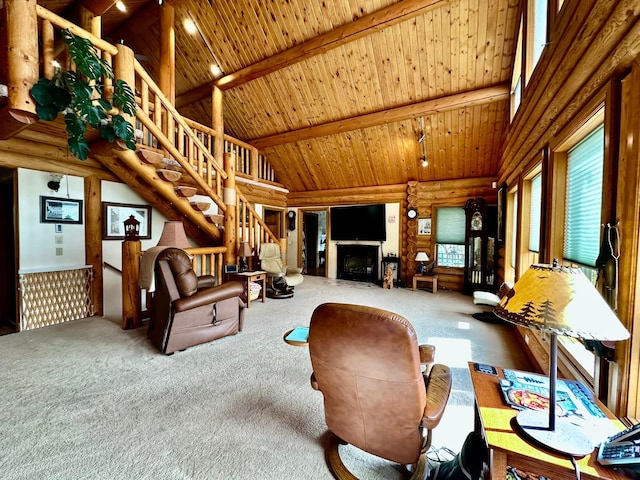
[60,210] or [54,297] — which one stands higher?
[60,210]

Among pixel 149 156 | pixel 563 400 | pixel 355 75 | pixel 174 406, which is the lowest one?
pixel 174 406

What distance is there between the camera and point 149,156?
11.2 feet

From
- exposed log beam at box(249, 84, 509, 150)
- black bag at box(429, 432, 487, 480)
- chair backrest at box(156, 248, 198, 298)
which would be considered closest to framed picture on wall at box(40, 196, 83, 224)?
chair backrest at box(156, 248, 198, 298)

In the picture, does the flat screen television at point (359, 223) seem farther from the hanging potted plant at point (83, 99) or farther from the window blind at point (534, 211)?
the hanging potted plant at point (83, 99)

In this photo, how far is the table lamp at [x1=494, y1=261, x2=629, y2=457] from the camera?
80 cm

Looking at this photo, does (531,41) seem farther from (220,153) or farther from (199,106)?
(199,106)

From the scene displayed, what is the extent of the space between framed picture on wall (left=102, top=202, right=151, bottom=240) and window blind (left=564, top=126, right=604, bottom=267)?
5.71 meters

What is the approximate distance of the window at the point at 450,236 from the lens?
240 inches

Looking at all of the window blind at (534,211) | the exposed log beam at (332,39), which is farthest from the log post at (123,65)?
the window blind at (534,211)

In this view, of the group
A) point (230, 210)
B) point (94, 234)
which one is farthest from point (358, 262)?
point (94, 234)

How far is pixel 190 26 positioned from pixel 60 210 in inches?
152

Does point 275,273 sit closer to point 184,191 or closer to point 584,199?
point 184,191

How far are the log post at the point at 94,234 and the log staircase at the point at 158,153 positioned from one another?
0.39 meters

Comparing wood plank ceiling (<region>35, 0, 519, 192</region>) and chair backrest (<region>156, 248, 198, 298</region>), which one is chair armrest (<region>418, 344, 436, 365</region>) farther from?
wood plank ceiling (<region>35, 0, 519, 192</region>)
